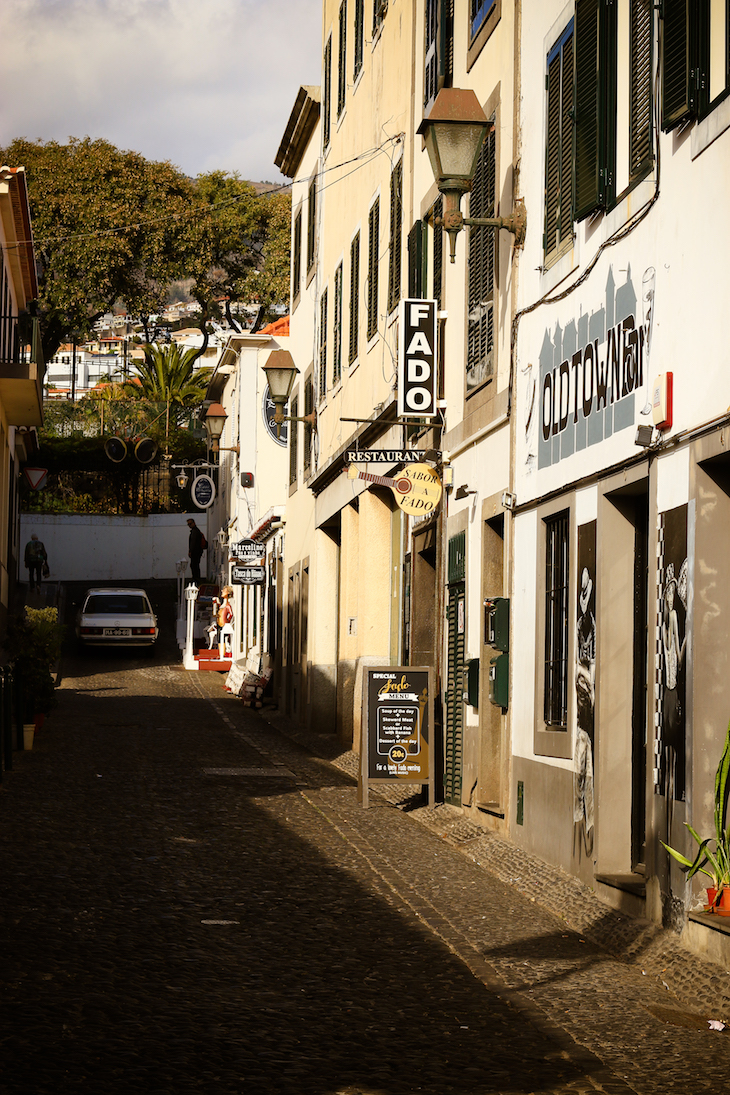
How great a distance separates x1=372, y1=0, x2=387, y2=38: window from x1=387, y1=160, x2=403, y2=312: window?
2306mm

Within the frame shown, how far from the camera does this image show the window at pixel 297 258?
2752 centimetres

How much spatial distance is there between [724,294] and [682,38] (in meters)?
1.45

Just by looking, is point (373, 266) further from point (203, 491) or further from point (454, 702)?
point (203, 491)

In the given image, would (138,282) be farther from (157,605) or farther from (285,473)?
(285,473)

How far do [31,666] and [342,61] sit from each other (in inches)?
410

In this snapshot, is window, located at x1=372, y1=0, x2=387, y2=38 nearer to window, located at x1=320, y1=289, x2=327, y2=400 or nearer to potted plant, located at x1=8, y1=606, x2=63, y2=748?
window, located at x1=320, y1=289, x2=327, y2=400

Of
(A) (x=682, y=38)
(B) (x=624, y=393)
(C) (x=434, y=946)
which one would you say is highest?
(A) (x=682, y=38)

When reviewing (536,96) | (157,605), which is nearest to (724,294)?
(536,96)

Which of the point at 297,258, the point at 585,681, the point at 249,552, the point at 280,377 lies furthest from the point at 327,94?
the point at 585,681

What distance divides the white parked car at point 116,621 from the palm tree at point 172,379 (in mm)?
22323

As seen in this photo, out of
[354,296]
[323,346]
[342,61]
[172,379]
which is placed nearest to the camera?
[354,296]

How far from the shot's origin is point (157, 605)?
46500 mm

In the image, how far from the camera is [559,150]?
1020 centimetres

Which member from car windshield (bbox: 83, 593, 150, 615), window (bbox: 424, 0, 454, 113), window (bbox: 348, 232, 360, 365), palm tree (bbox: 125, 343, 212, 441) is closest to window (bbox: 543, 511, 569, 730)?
window (bbox: 424, 0, 454, 113)
